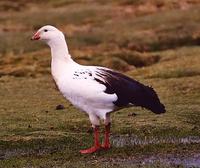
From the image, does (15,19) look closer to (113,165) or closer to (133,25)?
(133,25)

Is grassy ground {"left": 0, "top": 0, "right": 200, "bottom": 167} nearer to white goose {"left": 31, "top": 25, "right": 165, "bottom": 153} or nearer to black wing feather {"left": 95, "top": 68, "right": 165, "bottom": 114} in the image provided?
white goose {"left": 31, "top": 25, "right": 165, "bottom": 153}

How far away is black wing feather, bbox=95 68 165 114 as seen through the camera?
46.6 feet

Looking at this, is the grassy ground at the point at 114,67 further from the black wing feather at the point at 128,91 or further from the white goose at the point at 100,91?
the black wing feather at the point at 128,91

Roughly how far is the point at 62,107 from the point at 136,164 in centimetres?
819

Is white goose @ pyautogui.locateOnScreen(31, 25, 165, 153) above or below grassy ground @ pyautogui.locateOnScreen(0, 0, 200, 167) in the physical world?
above

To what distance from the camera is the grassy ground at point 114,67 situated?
14867mm

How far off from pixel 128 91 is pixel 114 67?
19.2 meters

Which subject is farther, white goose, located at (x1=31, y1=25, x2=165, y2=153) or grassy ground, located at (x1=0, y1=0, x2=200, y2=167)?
grassy ground, located at (x1=0, y1=0, x2=200, y2=167)

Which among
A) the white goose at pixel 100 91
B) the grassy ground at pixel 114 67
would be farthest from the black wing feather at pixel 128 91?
the grassy ground at pixel 114 67

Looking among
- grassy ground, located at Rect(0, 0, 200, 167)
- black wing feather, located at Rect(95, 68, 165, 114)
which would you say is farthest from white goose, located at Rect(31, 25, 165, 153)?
grassy ground, located at Rect(0, 0, 200, 167)

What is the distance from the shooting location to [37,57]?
36.2 metres

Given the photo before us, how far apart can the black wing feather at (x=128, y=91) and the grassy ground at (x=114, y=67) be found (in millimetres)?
1072

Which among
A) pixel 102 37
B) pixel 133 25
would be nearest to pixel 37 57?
pixel 102 37

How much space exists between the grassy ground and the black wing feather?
107cm
